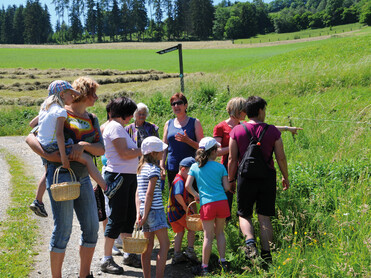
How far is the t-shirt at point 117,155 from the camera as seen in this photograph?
498 centimetres

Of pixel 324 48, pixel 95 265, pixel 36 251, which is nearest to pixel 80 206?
pixel 95 265

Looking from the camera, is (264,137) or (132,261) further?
(132,261)

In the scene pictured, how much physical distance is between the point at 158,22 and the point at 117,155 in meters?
133

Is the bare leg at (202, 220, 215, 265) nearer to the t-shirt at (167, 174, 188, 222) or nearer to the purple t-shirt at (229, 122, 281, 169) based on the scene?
the t-shirt at (167, 174, 188, 222)

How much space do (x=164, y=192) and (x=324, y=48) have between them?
74.9 ft

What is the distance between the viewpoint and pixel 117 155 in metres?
5.07

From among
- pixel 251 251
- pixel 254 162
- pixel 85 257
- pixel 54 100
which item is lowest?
pixel 251 251

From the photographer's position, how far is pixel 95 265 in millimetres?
5207

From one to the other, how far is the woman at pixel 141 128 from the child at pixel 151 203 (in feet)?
4.62

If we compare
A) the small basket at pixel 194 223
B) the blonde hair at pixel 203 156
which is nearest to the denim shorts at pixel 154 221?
the small basket at pixel 194 223

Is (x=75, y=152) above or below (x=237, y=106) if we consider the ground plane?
below

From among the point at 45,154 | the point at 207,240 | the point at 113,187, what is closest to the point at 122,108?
the point at 113,187

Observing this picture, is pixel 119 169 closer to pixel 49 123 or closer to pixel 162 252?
pixel 162 252

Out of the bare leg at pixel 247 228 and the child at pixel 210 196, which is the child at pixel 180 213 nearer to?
the child at pixel 210 196
